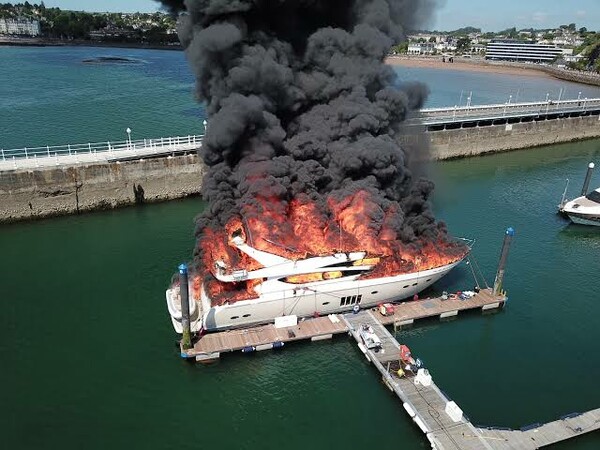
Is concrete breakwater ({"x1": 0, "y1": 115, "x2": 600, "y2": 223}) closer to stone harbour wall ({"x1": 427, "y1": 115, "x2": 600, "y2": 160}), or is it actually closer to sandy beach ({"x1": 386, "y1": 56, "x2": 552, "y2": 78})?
stone harbour wall ({"x1": 427, "y1": 115, "x2": 600, "y2": 160})

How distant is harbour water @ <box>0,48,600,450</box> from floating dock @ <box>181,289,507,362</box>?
2.02 ft

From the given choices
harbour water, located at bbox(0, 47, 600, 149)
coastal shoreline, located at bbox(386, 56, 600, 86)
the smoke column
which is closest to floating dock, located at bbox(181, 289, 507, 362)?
the smoke column

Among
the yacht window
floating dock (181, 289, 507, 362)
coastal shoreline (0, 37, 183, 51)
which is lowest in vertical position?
floating dock (181, 289, 507, 362)

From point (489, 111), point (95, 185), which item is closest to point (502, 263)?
point (95, 185)

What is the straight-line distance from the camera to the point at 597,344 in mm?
26641

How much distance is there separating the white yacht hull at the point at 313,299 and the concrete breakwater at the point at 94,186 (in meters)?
21.2

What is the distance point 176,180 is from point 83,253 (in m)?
12.9

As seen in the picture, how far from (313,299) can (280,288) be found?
1.98m

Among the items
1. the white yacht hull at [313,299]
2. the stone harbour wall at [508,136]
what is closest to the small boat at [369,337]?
the white yacht hull at [313,299]

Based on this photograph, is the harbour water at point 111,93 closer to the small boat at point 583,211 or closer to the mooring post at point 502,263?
the small boat at point 583,211

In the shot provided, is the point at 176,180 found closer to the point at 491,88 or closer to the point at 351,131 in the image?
the point at 351,131

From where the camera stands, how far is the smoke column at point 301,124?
2805cm

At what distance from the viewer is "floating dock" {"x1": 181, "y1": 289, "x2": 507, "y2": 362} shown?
78.8ft

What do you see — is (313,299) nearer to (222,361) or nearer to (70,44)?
(222,361)
